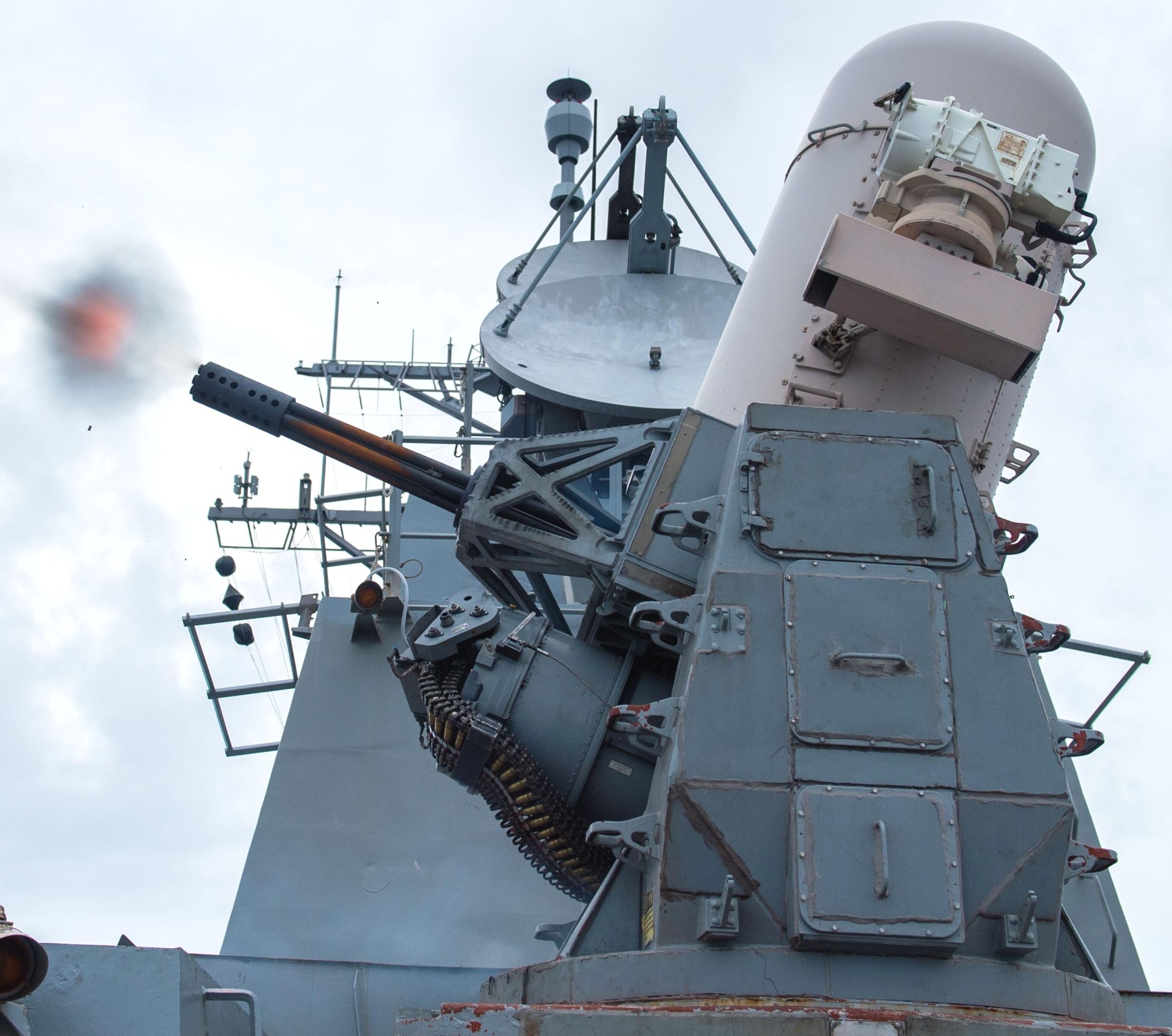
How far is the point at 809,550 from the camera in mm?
5230

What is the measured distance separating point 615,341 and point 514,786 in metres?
6.86

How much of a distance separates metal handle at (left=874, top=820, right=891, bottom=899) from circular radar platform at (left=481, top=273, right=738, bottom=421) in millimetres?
6846

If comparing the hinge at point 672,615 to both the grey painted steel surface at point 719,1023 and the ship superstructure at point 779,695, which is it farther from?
the grey painted steel surface at point 719,1023

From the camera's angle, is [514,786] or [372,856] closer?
[514,786]

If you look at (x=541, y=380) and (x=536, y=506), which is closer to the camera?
(x=536, y=506)

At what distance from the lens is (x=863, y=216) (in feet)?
22.8

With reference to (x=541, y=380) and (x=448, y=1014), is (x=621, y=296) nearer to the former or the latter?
(x=541, y=380)

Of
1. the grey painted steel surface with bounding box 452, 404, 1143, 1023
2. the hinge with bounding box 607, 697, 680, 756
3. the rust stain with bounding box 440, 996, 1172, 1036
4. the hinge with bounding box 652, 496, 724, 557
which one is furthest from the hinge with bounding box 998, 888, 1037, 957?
the hinge with bounding box 652, 496, 724, 557

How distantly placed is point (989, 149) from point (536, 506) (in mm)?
2601

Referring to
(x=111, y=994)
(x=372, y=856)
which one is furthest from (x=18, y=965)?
(x=372, y=856)

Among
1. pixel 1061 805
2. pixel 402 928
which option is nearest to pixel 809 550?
pixel 1061 805

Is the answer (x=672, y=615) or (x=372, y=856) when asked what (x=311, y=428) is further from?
(x=372, y=856)

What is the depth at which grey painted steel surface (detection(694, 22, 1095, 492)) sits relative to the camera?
21.4 ft

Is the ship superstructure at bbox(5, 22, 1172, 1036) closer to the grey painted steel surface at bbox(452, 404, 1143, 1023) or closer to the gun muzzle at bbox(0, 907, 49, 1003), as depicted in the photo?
the grey painted steel surface at bbox(452, 404, 1143, 1023)
